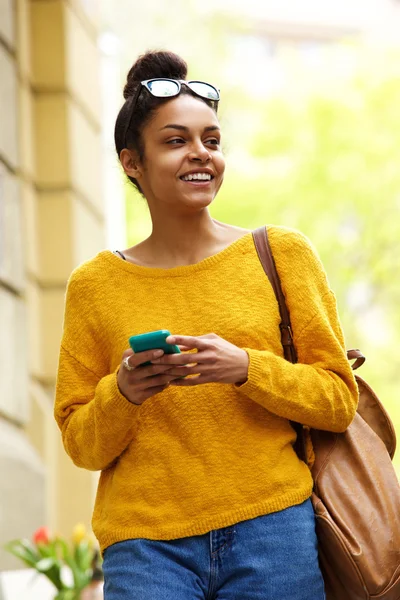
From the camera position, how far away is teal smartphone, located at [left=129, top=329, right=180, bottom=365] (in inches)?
102

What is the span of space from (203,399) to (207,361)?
22 centimetres

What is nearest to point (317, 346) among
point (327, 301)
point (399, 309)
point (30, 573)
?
point (327, 301)

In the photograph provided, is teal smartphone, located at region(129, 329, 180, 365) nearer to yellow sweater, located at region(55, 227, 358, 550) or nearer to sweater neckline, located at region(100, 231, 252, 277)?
yellow sweater, located at region(55, 227, 358, 550)

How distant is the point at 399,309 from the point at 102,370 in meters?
17.5

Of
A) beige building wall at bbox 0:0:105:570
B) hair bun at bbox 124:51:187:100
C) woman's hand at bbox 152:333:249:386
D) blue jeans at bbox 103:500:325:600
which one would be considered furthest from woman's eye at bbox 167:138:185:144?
beige building wall at bbox 0:0:105:570

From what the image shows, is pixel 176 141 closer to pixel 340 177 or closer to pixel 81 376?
pixel 81 376

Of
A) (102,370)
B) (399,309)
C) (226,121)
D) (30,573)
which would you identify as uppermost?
(226,121)

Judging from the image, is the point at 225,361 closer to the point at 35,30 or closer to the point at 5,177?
the point at 5,177

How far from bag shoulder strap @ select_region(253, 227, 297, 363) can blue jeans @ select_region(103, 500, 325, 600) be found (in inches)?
15.7

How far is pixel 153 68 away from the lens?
10.5ft

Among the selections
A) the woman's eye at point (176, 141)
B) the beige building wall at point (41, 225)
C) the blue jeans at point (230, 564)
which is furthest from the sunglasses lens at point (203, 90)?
the beige building wall at point (41, 225)

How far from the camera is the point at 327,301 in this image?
118 inches

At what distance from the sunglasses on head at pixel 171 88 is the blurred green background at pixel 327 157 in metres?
14.7

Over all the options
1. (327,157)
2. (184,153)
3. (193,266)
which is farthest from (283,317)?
(327,157)
